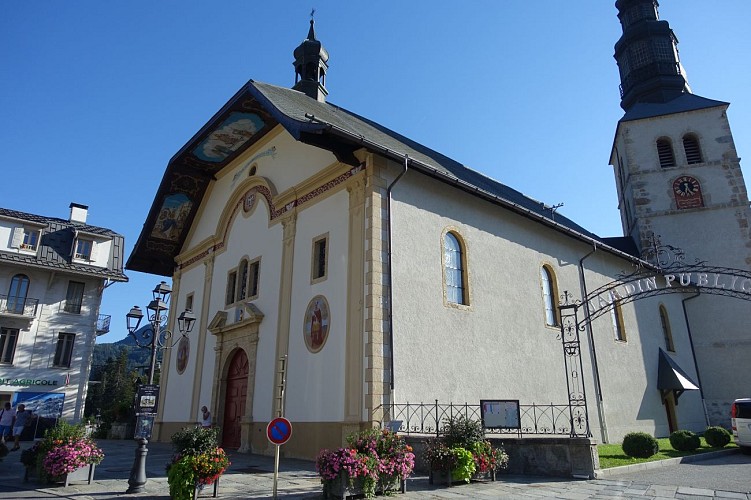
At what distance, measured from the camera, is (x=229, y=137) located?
63.1 ft

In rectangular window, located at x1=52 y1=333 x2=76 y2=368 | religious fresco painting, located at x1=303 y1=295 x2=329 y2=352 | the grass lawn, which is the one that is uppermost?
rectangular window, located at x1=52 y1=333 x2=76 y2=368

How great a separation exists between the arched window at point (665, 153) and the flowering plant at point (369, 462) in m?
26.5

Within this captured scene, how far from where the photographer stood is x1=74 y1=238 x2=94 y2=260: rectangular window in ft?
97.2

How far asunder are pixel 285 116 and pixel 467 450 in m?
9.15

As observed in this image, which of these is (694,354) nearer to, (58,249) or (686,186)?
(686,186)

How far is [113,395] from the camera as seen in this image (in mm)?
59219

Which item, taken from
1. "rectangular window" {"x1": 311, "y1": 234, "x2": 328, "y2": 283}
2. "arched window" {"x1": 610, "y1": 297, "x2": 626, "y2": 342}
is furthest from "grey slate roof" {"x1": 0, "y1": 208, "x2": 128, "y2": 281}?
"arched window" {"x1": 610, "y1": 297, "x2": 626, "y2": 342}

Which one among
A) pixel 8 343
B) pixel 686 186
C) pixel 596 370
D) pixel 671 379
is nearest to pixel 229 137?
pixel 596 370

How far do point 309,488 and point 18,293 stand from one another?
24.7 m

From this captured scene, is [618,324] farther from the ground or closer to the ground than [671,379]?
farther from the ground

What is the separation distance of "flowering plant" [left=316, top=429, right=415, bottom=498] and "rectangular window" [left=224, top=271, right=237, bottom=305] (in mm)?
11146

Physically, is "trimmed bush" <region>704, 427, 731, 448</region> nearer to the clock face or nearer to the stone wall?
the stone wall

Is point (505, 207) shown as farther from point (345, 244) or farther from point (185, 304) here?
point (185, 304)

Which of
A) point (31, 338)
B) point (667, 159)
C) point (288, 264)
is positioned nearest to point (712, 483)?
point (288, 264)
